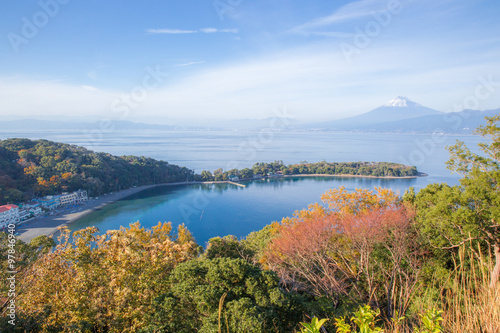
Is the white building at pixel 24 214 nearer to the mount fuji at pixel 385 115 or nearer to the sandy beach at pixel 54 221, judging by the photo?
the sandy beach at pixel 54 221

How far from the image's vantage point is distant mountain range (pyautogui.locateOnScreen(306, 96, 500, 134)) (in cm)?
4962

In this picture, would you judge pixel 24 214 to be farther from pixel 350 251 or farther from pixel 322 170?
pixel 322 170

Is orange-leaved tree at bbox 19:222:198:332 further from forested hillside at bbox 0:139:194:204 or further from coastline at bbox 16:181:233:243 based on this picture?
forested hillside at bbox 0:139:194:204

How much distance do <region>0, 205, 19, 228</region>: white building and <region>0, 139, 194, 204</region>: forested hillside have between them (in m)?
2.86

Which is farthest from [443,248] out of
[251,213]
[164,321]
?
[251,213]

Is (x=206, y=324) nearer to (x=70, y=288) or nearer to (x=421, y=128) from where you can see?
(x=70, y=288)

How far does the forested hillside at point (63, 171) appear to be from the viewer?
1845 centimetres

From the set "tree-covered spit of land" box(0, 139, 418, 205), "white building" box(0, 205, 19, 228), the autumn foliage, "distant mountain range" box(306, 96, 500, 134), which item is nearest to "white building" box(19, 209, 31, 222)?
"white building" box(0, 205, 19, 228)

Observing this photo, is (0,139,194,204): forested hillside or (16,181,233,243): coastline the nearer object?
(16,181,233,243): coastline

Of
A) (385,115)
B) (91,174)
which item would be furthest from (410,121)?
(91,174)

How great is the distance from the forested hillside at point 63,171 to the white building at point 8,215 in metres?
2.86

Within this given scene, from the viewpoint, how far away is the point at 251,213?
18.2 metres

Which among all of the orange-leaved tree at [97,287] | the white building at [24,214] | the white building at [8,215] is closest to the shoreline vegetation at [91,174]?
the white building at [24,214]

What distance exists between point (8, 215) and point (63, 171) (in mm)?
8138
